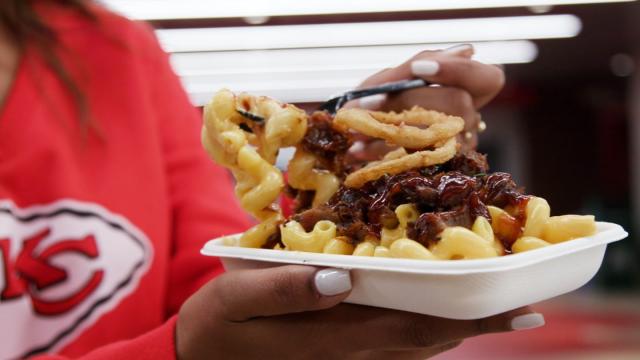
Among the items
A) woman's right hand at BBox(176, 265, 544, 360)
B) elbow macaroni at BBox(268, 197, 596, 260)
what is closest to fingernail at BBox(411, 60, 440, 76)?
elbow macaroni at BBox(268, 197, 596, 260)

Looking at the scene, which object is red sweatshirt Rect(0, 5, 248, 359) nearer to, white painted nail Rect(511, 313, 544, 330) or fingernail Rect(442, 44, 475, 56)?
fingernail Rect(442, 44, 475, 56)

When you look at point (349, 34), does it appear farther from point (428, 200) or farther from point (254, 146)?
point (428, 200)

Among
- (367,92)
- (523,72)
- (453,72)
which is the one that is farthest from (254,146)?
(523,72)

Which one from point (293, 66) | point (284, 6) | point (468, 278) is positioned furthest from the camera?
point (293, 66)

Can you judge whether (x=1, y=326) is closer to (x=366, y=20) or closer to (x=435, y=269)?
(x=435, y=269)

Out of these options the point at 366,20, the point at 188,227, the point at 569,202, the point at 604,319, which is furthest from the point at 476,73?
the point at 569,202

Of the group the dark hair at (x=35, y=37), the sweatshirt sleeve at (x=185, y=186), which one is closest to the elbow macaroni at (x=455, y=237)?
the sweatshirt sleeve at (x=185, y=186)
